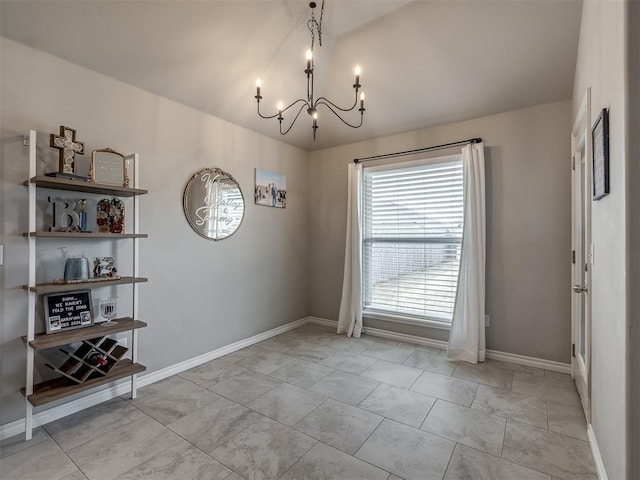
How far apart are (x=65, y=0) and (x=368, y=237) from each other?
136 inches

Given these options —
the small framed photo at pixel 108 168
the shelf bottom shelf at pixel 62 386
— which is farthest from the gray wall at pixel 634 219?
the small framed photo at pixel 108 168

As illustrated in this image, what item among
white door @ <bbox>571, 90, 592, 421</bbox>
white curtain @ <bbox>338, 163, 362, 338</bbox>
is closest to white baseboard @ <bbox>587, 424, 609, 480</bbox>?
white door @ <bbox>571, 90, 592, 421</bbox>

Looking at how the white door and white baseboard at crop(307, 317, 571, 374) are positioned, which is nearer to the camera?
the white door

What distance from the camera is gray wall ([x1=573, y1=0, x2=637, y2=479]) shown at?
123 cm

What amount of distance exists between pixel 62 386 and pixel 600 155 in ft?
11.5

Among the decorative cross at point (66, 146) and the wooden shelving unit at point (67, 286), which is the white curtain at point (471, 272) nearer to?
the wooden shelving unit at point (67, 286)

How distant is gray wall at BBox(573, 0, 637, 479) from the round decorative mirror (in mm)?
3037

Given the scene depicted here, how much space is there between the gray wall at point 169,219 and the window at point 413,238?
3.37 ft

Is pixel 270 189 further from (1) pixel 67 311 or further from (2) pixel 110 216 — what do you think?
(1) pixel 67 311

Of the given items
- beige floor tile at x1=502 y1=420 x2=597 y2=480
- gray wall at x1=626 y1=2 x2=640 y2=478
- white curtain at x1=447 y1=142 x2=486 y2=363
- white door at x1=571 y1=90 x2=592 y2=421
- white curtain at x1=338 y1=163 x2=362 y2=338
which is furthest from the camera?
white curtain at x1=338 y1=163 x2=362 y2=338

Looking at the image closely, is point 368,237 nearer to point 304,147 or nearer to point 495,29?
point 304,147

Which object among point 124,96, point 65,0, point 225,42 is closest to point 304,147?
point 225,42

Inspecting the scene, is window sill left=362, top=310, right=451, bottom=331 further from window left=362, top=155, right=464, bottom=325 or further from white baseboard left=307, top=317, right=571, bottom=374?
white baseboard left=307, top=317, right=571, bottom=374

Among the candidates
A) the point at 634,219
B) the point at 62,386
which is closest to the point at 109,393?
the point at 62,386
